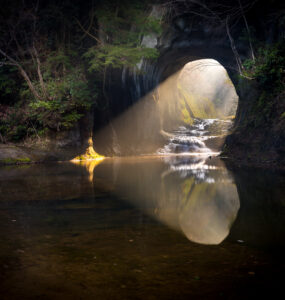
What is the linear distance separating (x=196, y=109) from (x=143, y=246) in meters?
33.8

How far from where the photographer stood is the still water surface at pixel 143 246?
1850 millimetres

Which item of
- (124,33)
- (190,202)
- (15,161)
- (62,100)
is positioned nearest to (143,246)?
(190,202)

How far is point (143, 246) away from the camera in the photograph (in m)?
2.59

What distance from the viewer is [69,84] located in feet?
49.3

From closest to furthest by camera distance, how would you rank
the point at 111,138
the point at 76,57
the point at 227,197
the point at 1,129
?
the point at 227,197 < the point at 1,129 < the point at 76,57 < the point at 111,138

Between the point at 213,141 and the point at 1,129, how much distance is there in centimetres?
1447

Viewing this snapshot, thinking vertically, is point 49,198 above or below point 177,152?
above

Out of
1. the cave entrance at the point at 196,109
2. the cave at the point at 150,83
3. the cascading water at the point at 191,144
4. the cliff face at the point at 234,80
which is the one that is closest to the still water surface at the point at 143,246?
the cliff face at the point at 234,80

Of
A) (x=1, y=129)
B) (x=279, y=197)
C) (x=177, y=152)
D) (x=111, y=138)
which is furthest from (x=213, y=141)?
(x=279, y=197)

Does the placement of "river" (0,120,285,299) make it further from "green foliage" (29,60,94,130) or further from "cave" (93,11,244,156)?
"cave" (93,11,244,156)

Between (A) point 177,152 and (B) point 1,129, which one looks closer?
(B) point 1,129

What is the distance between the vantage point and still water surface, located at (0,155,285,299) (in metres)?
1.85

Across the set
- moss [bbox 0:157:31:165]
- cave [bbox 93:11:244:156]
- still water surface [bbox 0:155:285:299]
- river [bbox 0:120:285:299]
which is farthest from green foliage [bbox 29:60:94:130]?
still water surface [bbox 0:155:285:299]

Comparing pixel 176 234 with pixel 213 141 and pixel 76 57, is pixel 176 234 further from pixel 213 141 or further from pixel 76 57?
pixel 213 141
